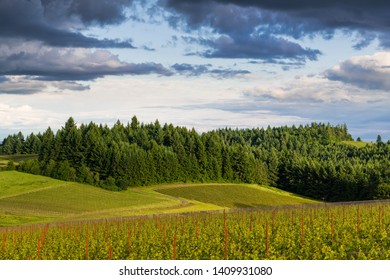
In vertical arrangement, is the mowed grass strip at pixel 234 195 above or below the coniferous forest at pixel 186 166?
below

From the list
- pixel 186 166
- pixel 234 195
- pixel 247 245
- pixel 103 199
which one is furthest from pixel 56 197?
pixel 247 245

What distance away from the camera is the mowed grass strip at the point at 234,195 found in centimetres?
12631

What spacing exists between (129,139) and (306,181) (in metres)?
59.0

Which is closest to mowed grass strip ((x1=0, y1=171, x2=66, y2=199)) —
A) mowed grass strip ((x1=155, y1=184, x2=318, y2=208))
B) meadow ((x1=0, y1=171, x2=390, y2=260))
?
meadow ((x1=0, y1=171, x2=390, y2=260))

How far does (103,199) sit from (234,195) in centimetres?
3426

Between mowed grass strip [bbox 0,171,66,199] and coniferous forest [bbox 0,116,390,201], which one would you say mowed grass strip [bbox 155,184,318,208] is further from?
mowed grass strip [bbox 0,171,66,199]

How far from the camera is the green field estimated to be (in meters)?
96.0

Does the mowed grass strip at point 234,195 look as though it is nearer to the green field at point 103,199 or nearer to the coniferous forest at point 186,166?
the green field at point 103,199

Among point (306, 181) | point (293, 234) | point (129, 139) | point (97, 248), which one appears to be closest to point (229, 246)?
point (293, 234)

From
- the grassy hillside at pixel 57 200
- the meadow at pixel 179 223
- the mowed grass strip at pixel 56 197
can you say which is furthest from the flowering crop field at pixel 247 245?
the mowed grass strip at pixel 56 197

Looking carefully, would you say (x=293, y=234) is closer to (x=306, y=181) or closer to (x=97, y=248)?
(x=97, y=248)

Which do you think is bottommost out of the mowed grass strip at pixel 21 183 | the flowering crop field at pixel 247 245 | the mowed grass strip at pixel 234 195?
the mowed grass strip at pixel 234 195

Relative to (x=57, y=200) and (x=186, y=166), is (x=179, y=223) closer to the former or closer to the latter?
(x=57, y=200)

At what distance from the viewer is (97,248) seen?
4325 cm
